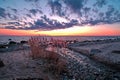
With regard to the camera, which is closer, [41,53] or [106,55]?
[41,53]

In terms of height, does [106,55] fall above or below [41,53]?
below

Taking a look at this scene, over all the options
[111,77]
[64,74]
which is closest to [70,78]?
[64,74]

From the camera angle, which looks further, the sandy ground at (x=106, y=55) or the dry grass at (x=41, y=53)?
the sandy ground at (x=106, y=55)

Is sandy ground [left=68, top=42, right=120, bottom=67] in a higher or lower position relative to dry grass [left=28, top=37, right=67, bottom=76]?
lower

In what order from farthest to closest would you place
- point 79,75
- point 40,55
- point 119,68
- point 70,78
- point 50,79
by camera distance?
1. point 40,55
2. point 119,68
3. point 79,75
4. point 70,78
5. point 50,79

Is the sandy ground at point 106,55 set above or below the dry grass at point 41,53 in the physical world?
below

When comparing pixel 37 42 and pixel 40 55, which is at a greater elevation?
pixel 37 42

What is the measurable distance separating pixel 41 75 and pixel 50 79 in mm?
784

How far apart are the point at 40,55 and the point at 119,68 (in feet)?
19.5

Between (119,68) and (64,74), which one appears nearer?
(64,74)

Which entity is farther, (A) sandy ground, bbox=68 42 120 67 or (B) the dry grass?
(A) sandy ground, bbox=68 42 120 67

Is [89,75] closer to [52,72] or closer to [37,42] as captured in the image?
[52,72]

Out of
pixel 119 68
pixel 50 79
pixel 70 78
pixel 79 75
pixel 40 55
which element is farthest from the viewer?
pixel 40 55

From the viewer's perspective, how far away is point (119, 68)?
10422 mm
